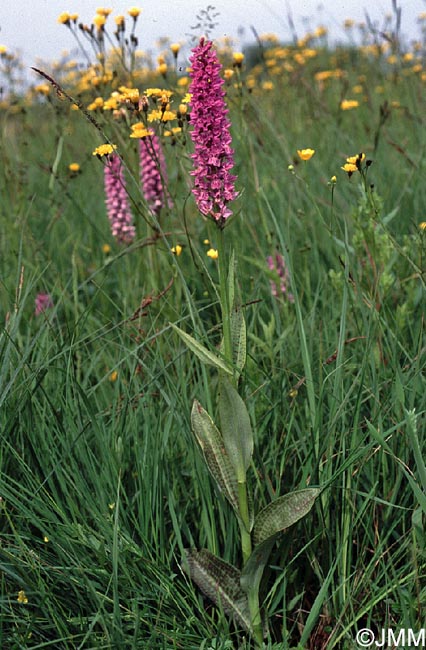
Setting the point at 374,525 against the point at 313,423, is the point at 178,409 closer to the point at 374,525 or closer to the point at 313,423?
the point at 313,423

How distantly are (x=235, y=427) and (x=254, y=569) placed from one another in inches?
12.6

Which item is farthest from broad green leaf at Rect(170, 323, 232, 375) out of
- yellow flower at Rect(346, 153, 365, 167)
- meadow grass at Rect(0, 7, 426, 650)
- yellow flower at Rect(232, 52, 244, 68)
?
yellow flower at Rect(232, 52, 244, 68)

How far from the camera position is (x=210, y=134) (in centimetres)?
137

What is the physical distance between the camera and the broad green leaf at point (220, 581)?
1538 mm

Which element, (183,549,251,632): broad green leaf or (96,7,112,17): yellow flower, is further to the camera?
Answer: (96,7,112,17): yellow flower

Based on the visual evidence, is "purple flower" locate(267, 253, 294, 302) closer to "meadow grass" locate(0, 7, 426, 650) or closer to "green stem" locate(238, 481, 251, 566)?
"meadow grass" locate(0, 7, 426, 650)

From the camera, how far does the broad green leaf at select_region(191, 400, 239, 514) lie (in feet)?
4.87

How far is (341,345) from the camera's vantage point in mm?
1590

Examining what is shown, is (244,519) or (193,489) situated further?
(193,489)

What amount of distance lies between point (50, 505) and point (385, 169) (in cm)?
280

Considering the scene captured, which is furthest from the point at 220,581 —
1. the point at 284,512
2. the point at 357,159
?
the point at 357,159

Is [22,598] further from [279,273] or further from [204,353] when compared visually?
[279,273]

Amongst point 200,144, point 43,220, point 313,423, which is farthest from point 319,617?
point 43,220

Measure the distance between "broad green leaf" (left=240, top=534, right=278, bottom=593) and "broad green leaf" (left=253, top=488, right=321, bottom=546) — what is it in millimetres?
23
